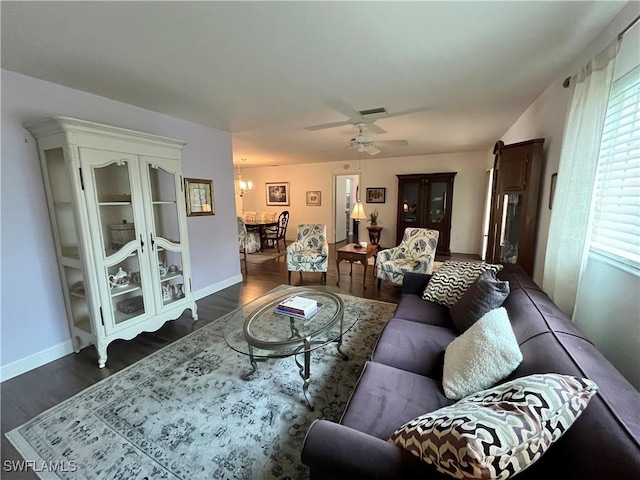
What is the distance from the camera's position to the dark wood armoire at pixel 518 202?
7.91 feet

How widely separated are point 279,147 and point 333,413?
454 centimetres

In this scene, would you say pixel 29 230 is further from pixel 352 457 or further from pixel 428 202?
pixel 428 202

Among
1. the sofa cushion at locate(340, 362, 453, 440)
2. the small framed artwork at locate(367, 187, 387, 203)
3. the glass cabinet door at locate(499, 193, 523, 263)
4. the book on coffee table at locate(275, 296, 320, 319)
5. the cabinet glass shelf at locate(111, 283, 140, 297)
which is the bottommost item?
the sofa cushion at locate(340, 362, 453, 440)

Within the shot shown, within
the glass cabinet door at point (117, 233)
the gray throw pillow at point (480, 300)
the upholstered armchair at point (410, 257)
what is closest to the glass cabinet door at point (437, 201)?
the upholstered armchair at point (410, 257)

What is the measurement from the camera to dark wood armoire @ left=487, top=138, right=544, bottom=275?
7.91ft

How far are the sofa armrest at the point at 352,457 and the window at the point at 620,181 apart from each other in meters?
1.56

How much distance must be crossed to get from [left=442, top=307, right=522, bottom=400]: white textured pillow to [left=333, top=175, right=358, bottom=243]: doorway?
6.35m

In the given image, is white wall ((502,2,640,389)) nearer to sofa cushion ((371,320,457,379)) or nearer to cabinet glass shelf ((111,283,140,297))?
sofa cushion ((371,320,457,379))

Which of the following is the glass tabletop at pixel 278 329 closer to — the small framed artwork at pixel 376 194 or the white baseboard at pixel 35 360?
the white baseboard at pixel 35 360

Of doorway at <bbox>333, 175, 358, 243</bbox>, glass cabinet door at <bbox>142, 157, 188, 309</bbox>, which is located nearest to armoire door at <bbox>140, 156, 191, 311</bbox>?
glass cabinet door at <bbox>142, 157, 188, 309</bbox>

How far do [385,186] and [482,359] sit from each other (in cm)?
596

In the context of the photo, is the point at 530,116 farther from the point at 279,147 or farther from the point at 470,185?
the point at 279,147

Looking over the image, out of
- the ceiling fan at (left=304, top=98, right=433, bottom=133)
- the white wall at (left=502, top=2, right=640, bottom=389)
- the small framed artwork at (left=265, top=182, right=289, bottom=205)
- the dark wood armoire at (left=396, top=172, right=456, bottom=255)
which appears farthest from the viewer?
the small framed artwork at (left=265, top=182, right=289, bottom=205)

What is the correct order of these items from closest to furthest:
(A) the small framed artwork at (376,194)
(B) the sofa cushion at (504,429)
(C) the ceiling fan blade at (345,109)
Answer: (B) the sofa cushion at (504,429) → (C) the ceiling fan blade at (345,109) → (A) the small framed artwork at (376,194)
